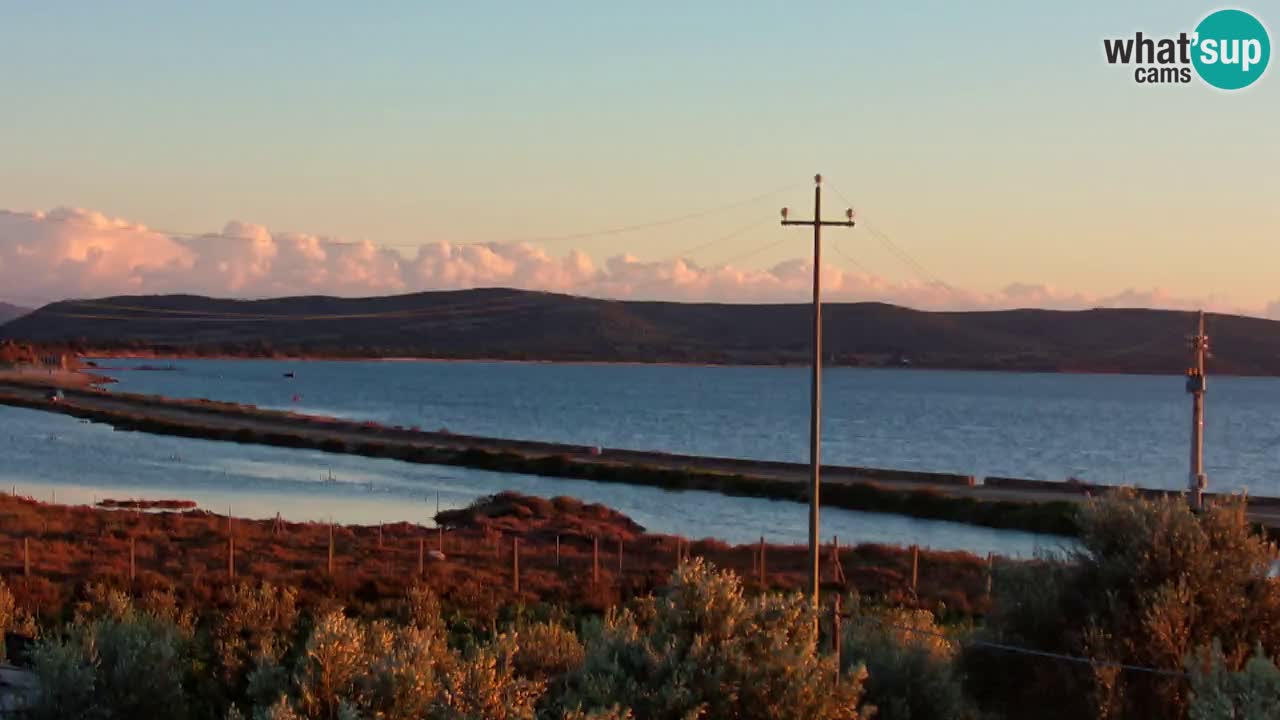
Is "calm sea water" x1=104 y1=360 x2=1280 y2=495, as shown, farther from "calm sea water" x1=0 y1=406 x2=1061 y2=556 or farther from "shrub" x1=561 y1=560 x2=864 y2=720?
"shrub" x1=561 y1=560 x2=864 y2=720

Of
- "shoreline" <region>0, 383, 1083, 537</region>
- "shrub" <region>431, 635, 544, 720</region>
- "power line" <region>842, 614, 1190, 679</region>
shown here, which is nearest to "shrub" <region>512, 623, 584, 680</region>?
"power line" <region>842, 614, 1190, 679</region>

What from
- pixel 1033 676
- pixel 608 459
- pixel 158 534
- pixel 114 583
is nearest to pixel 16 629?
pixel 114 583

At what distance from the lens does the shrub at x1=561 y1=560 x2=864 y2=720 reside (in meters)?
10.3

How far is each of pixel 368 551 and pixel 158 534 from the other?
21.4ft

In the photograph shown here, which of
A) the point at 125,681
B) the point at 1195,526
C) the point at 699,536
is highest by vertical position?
the point at 1195,526

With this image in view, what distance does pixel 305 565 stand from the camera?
33.7m

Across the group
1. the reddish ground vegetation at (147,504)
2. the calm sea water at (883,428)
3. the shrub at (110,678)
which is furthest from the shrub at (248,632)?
the calm sea water at (883,428)

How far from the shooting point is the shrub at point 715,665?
1032 cm

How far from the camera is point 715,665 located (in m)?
10.5

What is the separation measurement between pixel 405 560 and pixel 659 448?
64.0 meters

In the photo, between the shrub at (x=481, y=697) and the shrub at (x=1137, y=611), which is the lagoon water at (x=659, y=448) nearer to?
the shrub at (x=1137, y=611)

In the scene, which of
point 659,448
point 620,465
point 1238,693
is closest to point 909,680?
point 1238,693

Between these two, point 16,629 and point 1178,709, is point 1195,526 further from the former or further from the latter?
point 16,629

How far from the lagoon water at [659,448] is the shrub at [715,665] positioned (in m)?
14.2
